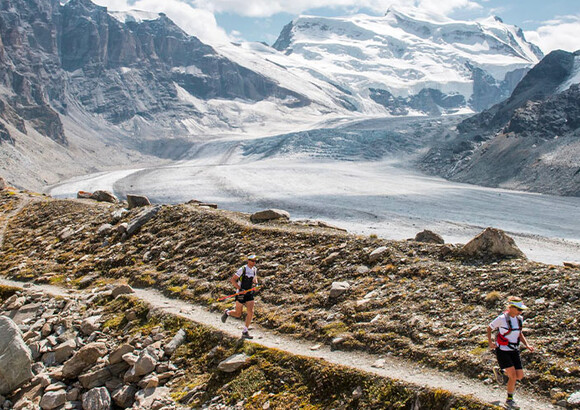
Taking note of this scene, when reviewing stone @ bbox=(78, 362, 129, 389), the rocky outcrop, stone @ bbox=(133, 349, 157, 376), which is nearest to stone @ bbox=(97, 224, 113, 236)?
the rocky outcrop

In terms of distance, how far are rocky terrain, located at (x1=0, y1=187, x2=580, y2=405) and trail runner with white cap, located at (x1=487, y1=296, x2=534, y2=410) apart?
568mm

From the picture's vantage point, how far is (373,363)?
10625 mm

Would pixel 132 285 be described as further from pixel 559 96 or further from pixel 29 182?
pixel 559 96

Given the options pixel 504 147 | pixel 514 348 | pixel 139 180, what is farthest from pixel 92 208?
pixel 504 147

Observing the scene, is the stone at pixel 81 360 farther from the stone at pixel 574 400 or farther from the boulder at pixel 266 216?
the boulder at pixel 266 216

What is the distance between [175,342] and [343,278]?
5380 mm

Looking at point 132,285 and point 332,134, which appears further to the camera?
point 332,134

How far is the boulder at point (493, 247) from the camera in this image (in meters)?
14.2

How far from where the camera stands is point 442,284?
43.5ft

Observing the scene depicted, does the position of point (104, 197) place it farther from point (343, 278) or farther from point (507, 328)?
point (507, 328)

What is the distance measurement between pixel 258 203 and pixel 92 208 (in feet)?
203

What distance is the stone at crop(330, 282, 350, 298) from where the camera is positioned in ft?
45.9

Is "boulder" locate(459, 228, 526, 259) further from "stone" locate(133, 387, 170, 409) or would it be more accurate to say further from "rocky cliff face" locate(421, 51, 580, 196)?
"rocky cliff face" locate(421, 51, 580, 196)

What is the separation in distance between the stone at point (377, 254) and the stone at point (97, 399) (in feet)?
27.8
